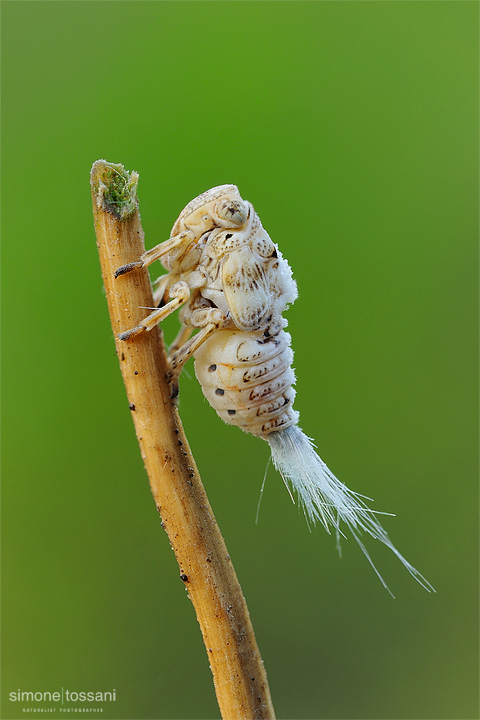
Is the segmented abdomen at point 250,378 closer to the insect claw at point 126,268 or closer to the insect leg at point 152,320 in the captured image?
the insect leg at point 152,320

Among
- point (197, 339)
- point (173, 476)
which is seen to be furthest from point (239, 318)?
point (173, 476)

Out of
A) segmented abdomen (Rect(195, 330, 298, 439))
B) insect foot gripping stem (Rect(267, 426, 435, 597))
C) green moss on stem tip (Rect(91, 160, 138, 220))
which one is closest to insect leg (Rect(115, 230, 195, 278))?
green moss on stem tip (Rect(91, 160, 138, 220))

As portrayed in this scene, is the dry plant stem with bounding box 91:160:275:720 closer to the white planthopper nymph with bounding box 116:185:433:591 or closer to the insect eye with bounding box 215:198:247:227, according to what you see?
the white planthopper nymph with bounding box 116:185:433:591

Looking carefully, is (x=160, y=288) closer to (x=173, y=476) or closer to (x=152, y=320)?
(x=152, y=320)

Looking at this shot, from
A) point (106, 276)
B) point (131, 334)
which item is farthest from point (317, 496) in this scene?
point (106, 276)

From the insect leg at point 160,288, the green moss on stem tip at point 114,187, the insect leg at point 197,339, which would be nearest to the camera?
the green moss on stem tip at point 114,187

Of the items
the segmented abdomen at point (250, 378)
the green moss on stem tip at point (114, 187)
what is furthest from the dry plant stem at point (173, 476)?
the segmented abdomen at point (250, 378)

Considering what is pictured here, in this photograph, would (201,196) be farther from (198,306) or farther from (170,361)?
(170,361)

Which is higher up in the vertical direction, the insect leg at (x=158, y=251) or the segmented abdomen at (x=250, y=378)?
the insect leg at (x=158, y=251)
